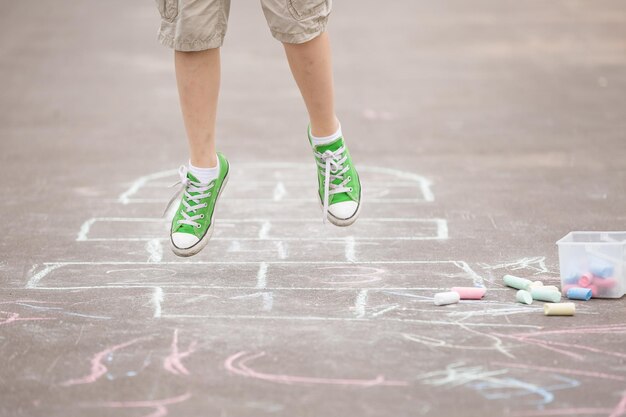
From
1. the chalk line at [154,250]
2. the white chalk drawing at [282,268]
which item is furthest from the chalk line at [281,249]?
the chalk line at [154,250]

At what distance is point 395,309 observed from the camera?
3568mm

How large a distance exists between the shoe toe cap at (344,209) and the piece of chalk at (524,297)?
0.68m

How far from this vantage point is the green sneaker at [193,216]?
12.6 feet

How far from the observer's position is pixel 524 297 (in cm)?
361

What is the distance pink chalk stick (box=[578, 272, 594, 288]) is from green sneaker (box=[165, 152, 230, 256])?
4.15ft

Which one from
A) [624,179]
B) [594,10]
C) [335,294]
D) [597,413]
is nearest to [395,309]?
[335,294]

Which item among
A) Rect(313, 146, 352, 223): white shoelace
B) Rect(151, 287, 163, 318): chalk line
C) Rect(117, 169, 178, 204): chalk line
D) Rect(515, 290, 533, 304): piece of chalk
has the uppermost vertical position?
Rect(313, 146, 352, 223): white shoelace

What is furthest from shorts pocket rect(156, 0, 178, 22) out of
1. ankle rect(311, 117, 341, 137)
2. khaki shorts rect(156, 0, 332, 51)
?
ankle rect(311, 117, 341, 137)

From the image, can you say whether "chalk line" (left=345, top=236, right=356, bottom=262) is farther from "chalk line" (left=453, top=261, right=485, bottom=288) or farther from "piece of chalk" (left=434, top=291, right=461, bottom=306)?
"piece of chalk" (left=434, top=291, right=461, bottom=306)

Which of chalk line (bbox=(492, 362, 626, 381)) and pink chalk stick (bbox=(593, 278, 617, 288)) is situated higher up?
chalk line (bbox=(492, 362, 626, 381))

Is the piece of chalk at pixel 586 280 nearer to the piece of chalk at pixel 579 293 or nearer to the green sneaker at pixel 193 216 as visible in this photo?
the piece of chalk at pixel 579 293

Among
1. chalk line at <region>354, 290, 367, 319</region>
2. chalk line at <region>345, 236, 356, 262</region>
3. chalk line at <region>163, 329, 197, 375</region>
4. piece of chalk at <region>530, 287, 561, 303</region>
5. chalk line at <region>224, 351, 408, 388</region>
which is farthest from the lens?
chalk line at <region>345, 236, 356, 262</region>

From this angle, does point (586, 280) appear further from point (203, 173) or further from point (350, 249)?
point (203, 173)

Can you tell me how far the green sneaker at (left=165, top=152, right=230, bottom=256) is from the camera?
3855mm
